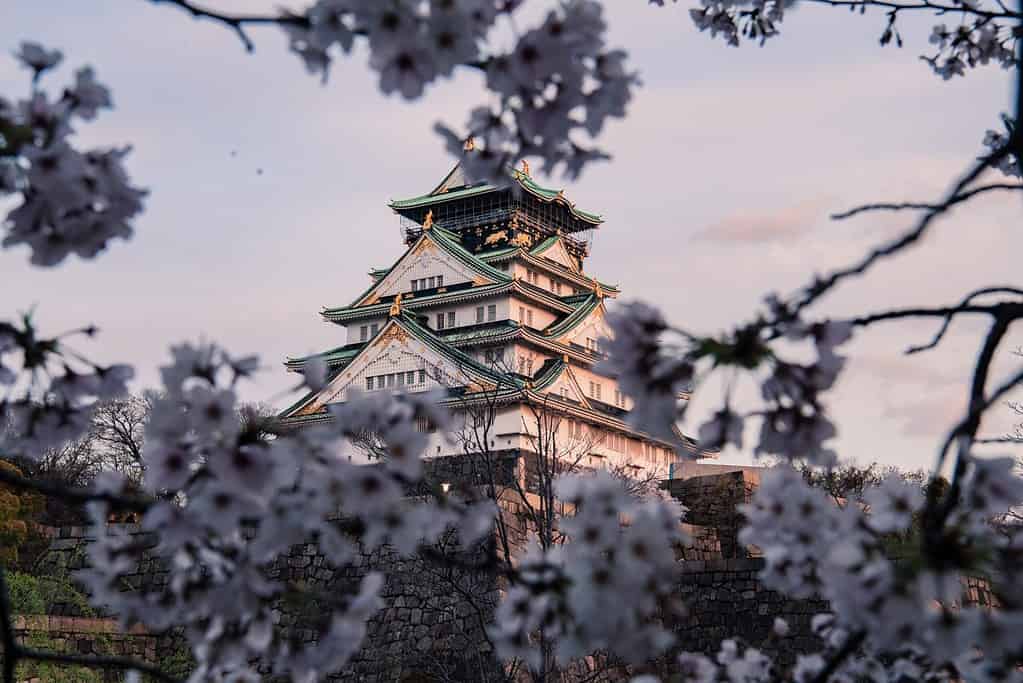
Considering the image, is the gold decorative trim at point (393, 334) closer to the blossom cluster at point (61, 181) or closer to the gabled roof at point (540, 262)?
the gabled roof at point (540, 262)

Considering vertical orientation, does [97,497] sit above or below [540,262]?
below

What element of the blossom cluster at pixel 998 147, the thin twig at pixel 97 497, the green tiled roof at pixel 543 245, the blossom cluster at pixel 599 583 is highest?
the green tiled roof at pixel 543 245

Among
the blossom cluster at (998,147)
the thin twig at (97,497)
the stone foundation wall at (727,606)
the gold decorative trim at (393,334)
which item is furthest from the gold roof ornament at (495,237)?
the thin twig at (97,497)

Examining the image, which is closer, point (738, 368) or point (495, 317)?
point (738, 368)

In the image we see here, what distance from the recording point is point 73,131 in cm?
211

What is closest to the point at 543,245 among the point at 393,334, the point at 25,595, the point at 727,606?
the point at 393,334

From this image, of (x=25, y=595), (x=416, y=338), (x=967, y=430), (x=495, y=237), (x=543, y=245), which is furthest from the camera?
(x=495, y=237)

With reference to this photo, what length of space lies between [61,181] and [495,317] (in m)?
32.3

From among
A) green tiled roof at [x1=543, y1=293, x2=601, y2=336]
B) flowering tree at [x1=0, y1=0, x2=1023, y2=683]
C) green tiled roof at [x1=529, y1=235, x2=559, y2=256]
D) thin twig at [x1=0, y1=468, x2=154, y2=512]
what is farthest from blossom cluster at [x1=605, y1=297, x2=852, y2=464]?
green tiled roof at [x1=529, y1=235, x2=559, y2=256]

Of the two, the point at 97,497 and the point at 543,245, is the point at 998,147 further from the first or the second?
the point at 543,245

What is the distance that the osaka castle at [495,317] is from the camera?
31.1 meters

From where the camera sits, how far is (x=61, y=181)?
80.7 inches

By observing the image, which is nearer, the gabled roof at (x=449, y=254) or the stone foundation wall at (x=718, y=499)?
the stone foundation wall at (x=718, y=499)

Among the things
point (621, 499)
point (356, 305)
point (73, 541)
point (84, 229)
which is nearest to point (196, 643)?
point (84, 229)
